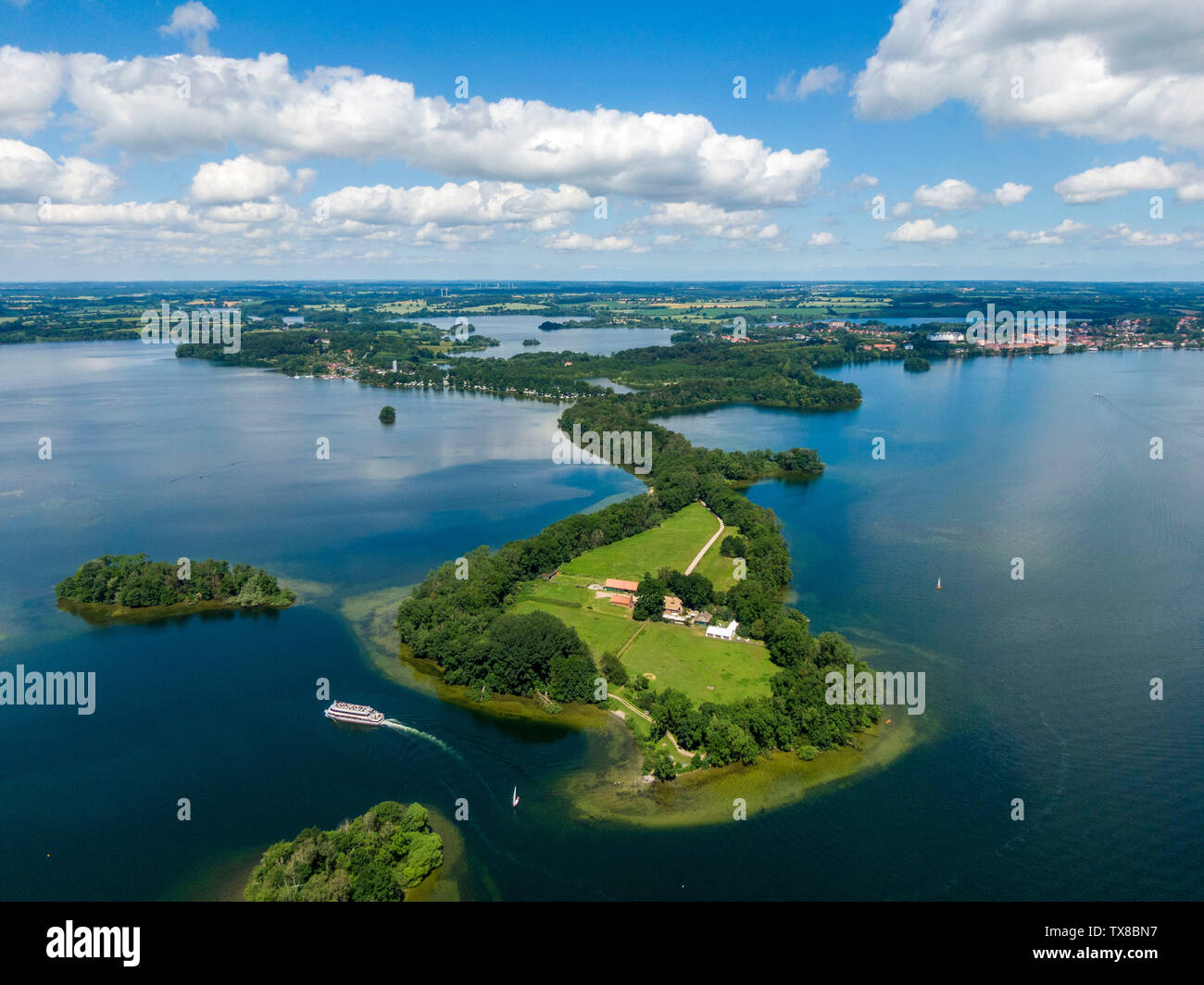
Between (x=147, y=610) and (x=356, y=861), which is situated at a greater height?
(x=147, y=610)

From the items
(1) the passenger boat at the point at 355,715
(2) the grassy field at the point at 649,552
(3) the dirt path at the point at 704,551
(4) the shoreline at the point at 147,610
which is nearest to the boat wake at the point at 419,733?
(1) the passenger boat at the point at 355,715

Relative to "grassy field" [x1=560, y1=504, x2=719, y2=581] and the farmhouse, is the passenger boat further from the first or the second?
"grassy field" [x1=560, y1=504, x2=719, y2=581]

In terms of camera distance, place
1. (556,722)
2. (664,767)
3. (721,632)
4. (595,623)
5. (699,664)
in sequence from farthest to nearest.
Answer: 1. (595,623)
2. (721,632)
3. (699,664)
4. (556,722)
5. (664,767)

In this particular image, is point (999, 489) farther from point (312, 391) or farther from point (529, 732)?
point (312, 391)

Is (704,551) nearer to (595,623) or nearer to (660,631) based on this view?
(660,631)

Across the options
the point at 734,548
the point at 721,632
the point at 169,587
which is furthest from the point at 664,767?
the point at 169,587

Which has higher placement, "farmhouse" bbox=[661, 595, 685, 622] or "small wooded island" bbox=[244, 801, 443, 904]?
"farmhouse" bbox=[661, 595, 685, 622]

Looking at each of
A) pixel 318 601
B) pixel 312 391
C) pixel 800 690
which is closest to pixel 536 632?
pixel 800 690

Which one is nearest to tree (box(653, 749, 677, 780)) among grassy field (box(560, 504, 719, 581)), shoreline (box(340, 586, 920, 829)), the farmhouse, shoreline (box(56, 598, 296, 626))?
shoreline (box(340, 586, 920, 829))

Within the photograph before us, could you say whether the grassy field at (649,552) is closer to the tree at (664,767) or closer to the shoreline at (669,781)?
the shoreline at (669,781)
